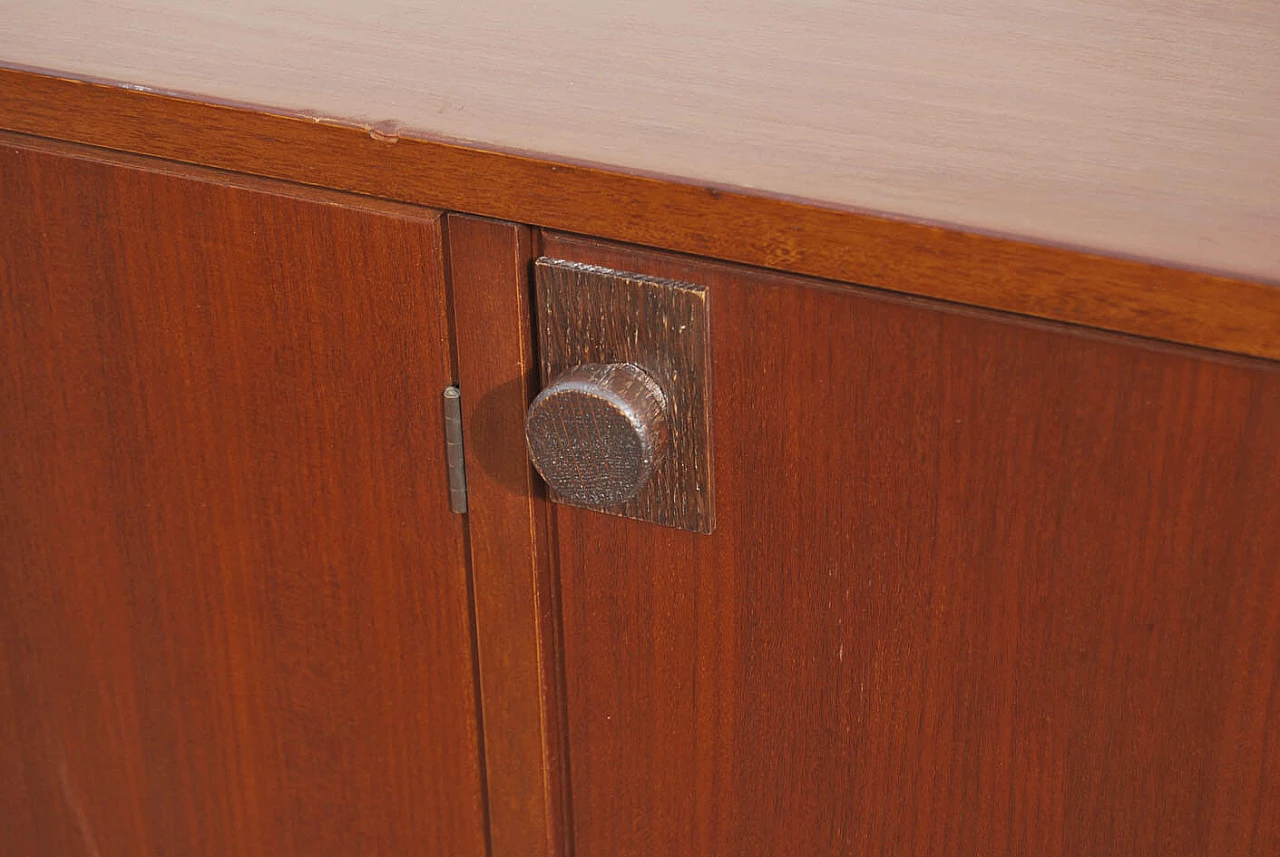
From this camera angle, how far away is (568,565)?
53cm

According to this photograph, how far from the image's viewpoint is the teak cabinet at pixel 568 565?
43 centimetres

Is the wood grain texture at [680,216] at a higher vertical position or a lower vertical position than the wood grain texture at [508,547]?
higher

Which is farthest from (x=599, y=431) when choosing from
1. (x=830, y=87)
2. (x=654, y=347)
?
(x=830, y=87)

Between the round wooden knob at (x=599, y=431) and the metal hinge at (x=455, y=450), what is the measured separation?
5 centimetres

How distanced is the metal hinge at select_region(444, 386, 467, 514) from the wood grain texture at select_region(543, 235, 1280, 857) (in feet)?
0.14

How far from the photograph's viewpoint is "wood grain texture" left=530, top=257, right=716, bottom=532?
460mm

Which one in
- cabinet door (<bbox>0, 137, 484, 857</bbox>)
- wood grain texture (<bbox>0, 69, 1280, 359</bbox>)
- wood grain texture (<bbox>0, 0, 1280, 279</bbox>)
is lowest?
cabinet door (<bbox>0, 137, 484, 857</bbox>)

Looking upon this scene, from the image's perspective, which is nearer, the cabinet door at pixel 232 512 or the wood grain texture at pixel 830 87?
the wood grain texture at pixel 830 87

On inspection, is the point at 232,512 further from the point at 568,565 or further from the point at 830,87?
the point at 830,87

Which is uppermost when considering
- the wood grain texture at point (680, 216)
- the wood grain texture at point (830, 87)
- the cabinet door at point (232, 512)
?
the wood grain texture at point (830, 87)

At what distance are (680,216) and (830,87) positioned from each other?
110 mm

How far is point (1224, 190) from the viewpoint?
42cm

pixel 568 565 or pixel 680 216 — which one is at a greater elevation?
pixel 680 216

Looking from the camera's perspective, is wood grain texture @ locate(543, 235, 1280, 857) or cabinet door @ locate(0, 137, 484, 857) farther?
cabinet door @ locate(0, 137, 484, 857)
